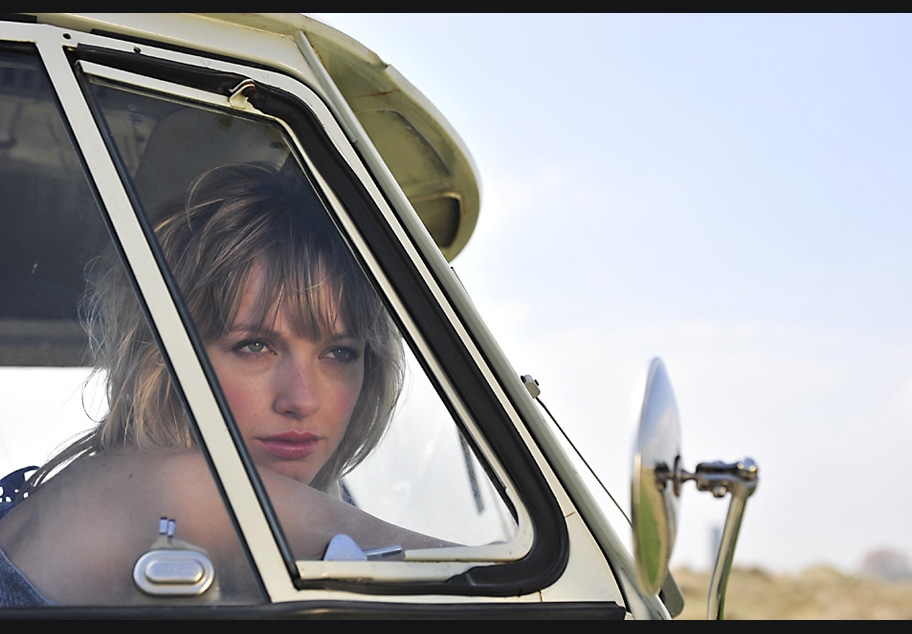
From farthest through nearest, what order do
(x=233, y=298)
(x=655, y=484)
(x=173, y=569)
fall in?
(x=233, y=298), (x=173, y=569), (x=655, y=484)

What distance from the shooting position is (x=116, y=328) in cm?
127

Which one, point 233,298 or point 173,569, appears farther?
point 233,298

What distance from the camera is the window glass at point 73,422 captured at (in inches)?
44.9

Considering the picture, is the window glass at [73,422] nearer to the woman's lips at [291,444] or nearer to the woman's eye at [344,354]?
the woman's lips at [291,444]

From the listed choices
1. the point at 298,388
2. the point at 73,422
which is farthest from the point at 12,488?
the point at 298,388

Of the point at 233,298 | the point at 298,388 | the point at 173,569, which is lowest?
the point at 173,569

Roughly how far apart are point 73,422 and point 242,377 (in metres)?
0.24

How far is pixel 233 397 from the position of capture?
1222 mm

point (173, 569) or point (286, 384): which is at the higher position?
point (286, 384)

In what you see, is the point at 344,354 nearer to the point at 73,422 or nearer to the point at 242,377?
the point at 242,377

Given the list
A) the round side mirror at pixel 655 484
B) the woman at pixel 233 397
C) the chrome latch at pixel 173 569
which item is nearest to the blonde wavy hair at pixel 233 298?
the woman at pixel 233 397

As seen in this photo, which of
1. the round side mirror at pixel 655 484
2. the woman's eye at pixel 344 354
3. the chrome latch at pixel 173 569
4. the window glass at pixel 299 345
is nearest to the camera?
the round side mirror at pixel 655 484

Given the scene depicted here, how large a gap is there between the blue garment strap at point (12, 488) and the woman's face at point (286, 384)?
31 centimetres

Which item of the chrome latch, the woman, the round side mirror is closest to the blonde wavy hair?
the woman
